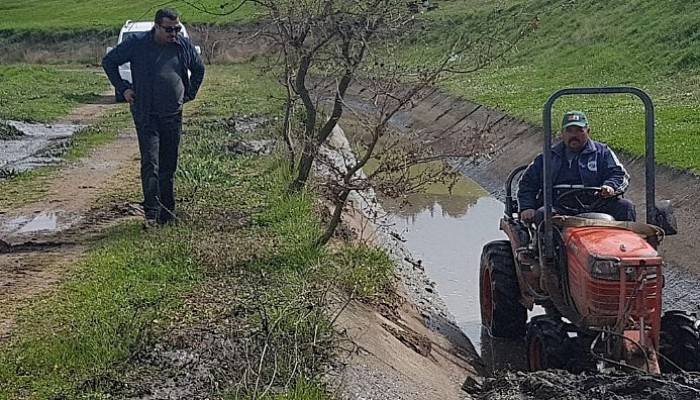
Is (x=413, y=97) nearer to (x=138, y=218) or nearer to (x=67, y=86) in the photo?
(x=138, y=218)

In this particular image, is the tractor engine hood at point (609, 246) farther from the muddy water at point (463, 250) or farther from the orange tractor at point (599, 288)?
the muddy water at point (463, 250)

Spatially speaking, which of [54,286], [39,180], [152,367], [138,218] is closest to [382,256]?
[138,218]

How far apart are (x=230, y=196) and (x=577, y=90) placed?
475cm

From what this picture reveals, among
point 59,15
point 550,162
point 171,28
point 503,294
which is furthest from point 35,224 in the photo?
point 59,15

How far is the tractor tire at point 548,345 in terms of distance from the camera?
8.00m

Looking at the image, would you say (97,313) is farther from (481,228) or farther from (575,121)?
(481,228)

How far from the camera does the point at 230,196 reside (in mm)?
12086

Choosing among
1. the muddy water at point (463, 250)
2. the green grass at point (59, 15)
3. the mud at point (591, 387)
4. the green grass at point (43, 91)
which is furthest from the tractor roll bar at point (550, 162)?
the green grass at point (59, 15)

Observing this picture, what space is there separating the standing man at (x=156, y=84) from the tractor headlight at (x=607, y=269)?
429 centimetres

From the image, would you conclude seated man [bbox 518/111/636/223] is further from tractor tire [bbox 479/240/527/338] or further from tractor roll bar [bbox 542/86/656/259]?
tractor tire [bbox 479/240/527/338]

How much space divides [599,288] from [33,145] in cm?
1295

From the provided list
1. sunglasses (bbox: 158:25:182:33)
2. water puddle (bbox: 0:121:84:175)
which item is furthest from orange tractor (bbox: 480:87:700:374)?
water puddle (bbox: 0:121:84:175)

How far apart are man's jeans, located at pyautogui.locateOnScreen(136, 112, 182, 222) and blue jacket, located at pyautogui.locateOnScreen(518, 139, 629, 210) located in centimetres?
325

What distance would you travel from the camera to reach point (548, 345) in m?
8.09
